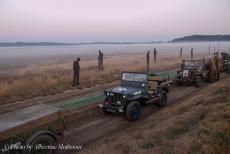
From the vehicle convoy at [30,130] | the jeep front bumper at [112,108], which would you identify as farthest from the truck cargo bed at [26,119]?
the jeep front bumper at [112,108]

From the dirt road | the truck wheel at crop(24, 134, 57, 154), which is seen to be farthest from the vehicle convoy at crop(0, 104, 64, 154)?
the dirt road

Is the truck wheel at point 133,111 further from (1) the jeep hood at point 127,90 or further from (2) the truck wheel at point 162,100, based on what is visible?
(2) the truck wheel at point 162,100

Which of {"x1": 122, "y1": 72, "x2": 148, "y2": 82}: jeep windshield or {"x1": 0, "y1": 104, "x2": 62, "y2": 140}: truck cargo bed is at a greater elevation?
{"x1": 122, "y1": 72, "x2": 148, "y2": 82}: jeep windshield

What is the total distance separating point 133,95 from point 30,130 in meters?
5.11

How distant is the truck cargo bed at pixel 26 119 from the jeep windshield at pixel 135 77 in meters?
5.04

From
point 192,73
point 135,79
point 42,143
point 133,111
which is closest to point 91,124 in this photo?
point 133,111

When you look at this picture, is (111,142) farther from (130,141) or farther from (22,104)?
(22,104)

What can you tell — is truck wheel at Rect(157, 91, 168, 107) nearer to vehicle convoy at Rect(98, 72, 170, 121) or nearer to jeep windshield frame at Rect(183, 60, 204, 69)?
vehicle convoy at Rect(98, 72, 170, 121)

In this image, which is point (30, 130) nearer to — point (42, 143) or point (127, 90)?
point (42, 143)

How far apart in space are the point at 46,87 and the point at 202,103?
1015 cm

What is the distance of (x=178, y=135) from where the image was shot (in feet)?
24.5

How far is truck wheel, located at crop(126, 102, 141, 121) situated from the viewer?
964cm

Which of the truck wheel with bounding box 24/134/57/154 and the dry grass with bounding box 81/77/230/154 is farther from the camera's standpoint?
the dry grass with bounding box 81/77/230/154

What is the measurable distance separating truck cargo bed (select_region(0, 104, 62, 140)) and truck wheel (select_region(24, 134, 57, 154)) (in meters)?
0.32
